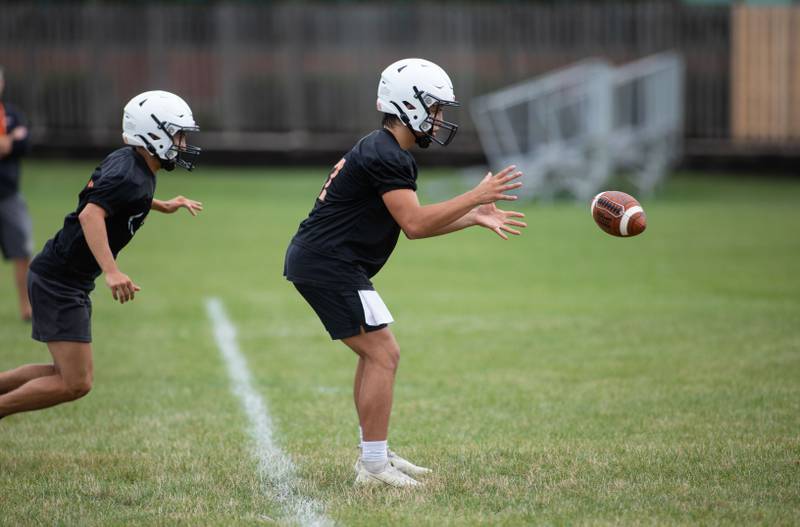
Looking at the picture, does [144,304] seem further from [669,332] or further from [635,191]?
[635,191]

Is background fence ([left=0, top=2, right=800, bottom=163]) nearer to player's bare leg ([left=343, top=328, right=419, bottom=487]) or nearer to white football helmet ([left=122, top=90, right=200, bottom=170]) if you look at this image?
white football helmet ([left=122, top=90, right=200, bottom=170])

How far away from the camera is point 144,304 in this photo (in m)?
11.5

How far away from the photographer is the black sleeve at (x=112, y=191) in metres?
5.66

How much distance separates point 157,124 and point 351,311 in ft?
4.87

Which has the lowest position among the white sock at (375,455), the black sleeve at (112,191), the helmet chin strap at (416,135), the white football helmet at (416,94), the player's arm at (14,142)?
the white sock at (375,455)

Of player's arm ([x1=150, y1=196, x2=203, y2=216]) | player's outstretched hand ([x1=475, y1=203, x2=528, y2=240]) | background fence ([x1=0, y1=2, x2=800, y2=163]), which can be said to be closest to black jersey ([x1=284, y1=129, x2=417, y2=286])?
player's outstretched hand ([x1=475, y1=203, x2=528, y2=240])

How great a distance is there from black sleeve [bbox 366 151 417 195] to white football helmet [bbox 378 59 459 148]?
0.82 feet

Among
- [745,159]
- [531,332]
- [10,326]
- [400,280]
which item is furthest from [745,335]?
[745,159]

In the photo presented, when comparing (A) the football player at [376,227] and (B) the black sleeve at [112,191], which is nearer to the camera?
(A) the football player at [376,227]

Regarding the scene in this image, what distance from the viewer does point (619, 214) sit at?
21.2 ft

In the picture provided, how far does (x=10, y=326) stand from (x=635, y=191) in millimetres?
13734

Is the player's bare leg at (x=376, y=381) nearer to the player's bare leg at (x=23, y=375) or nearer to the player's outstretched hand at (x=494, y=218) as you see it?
the player's outstretched hand at (x=494, y=218)

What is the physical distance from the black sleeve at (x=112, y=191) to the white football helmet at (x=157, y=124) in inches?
10.1

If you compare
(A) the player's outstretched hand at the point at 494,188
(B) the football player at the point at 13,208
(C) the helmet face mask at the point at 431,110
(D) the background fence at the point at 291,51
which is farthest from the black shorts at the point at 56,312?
(D) the background fence at the point at 291,51
